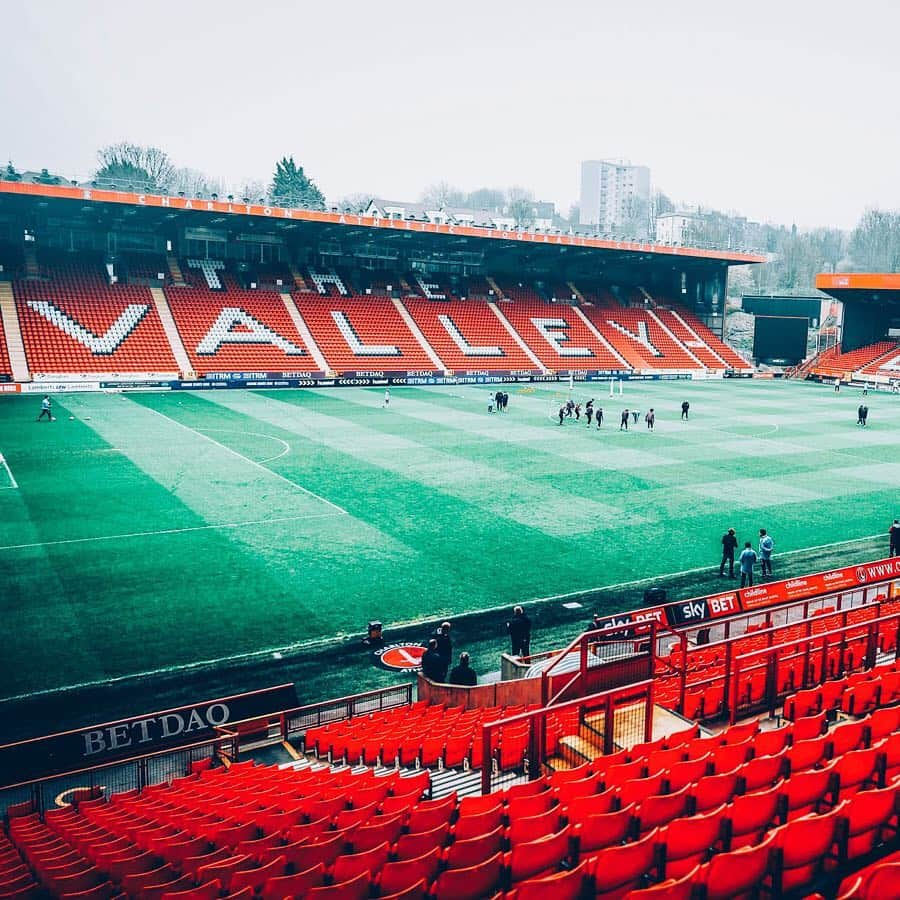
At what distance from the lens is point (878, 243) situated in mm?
141000

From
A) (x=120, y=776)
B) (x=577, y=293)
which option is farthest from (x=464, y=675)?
(x=577, y=293)

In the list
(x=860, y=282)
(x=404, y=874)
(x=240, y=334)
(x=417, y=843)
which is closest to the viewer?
(x=404, y=874)

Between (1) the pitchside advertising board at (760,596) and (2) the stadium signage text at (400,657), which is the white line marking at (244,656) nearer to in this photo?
(2) the stadium signage text at (400,657)

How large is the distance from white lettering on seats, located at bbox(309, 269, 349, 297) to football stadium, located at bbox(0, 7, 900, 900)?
6.35 meters

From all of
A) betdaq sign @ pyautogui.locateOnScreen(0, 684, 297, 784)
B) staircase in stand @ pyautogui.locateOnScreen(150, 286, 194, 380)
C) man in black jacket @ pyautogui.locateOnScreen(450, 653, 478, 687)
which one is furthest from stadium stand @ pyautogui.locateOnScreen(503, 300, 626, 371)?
betdaq sign @ pyautogui.locateOnScreen(0, 684, 297, 784)

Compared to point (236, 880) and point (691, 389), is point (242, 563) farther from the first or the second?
point (691, 389)

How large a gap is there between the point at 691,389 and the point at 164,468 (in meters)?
45.3

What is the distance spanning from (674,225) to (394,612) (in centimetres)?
18585

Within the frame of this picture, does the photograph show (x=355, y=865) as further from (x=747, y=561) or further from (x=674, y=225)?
(x=674, y=225)

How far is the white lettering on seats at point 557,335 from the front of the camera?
72.6 metres

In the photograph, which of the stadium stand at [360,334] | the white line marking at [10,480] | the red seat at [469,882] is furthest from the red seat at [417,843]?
the stadium stand at [360,334]

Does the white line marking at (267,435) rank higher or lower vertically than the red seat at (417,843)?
lower

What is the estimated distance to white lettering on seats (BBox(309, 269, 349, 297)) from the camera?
7006 centimetres

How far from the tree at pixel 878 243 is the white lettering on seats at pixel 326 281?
9821 cm
